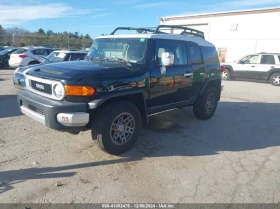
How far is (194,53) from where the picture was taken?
5.19 meters

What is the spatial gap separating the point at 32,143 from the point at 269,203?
147 inches

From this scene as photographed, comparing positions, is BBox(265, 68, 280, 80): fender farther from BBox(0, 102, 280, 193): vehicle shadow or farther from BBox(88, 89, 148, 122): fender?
BBox(88, 89, 148, 122): fender

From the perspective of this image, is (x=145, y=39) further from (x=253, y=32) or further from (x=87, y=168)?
(x=253, y=32)

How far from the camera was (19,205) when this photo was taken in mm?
2602

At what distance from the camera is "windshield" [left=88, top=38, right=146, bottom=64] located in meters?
4.14

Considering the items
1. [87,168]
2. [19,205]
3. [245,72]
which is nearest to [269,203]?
[87,168]

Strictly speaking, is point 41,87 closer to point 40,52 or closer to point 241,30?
point 40,52

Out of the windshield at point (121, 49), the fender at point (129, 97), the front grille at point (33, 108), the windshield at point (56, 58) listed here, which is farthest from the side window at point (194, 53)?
the windshield at point (56, 58)

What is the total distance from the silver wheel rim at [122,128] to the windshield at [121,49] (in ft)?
3.32

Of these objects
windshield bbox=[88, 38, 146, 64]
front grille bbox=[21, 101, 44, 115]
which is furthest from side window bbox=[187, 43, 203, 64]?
front grille bbox=[21, 101, 44, 115]

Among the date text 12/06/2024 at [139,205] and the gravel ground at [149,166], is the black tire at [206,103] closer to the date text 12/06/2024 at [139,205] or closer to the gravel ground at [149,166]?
the gravel ground at [149,166]

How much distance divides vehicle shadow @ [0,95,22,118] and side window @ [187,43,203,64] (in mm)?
4271

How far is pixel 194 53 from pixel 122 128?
2537 millimetres

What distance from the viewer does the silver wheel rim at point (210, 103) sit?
19.1 feet
